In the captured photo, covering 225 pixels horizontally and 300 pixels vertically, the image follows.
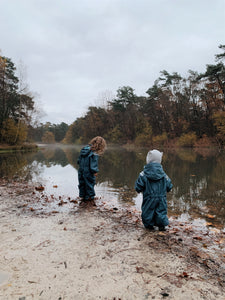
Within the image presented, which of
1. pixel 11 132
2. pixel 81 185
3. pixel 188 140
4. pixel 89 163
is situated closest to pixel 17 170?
pixel 81 185

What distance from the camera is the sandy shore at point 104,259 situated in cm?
210

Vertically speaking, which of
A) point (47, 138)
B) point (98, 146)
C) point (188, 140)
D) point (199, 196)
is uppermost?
point (47, 138)

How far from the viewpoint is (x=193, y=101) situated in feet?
141

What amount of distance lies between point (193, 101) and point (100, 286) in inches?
1816

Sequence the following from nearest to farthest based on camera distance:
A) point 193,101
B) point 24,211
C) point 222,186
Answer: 1. point 24,211
2. point 222,186
3. point 193,101

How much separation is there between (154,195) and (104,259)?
1.48 metres

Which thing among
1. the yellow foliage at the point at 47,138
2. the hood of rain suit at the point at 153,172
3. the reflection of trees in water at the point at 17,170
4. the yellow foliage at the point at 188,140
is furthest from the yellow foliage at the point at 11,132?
the yellow foliage at the point at 47,138

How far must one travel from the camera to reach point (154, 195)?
3.68m

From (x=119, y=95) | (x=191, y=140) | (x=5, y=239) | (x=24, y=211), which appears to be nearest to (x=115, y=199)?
(x=24, y=211)

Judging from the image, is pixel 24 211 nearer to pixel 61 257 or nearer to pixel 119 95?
pixel 61 257

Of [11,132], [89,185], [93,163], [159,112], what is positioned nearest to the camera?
[93,163]

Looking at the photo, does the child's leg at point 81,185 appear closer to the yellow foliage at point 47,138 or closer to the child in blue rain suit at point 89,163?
the child in blue rain suit at point 89,163

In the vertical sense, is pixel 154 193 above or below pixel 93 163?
below

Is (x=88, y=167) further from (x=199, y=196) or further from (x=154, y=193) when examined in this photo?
(x=199, y=196)
